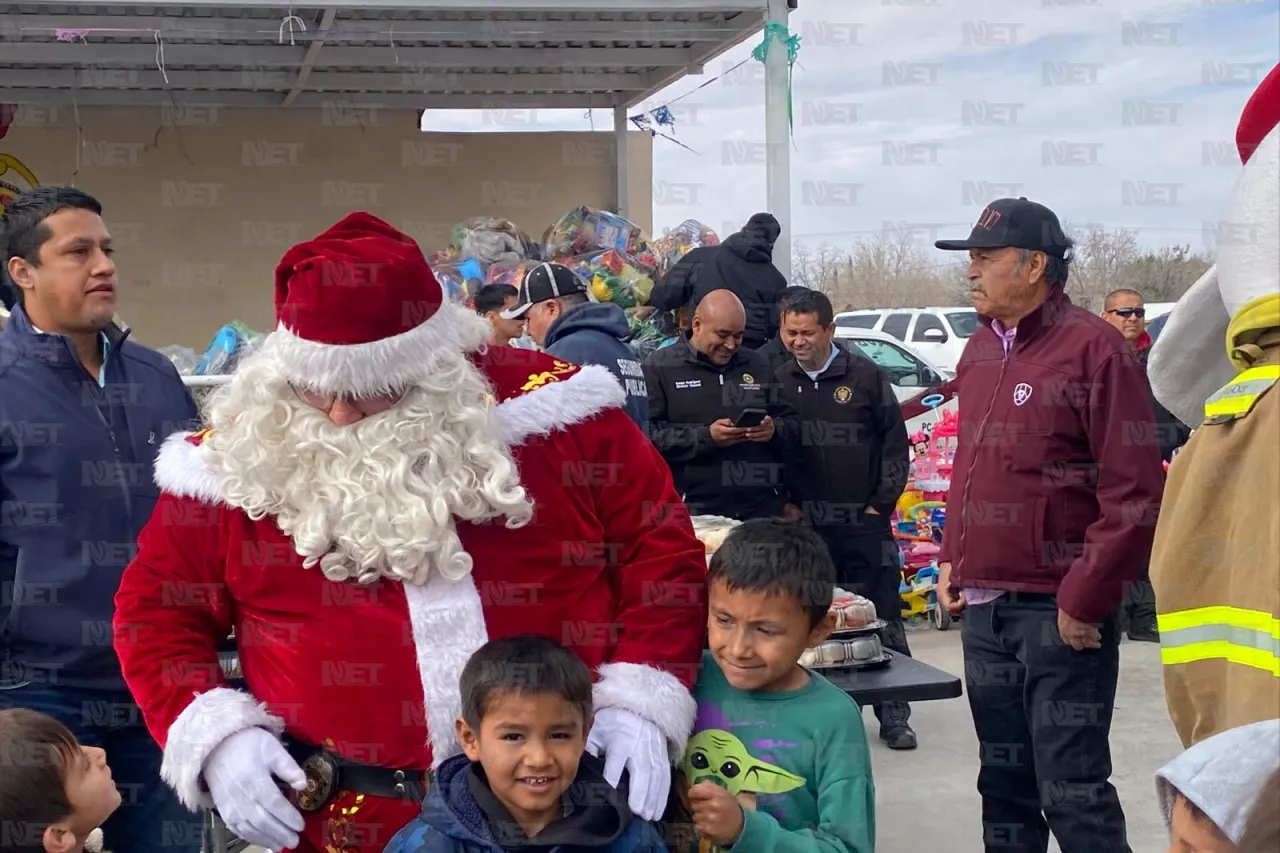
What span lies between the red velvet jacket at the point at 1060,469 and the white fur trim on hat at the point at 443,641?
182cm

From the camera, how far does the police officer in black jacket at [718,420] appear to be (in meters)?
5.13

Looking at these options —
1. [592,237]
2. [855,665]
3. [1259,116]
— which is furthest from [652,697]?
[592,237]

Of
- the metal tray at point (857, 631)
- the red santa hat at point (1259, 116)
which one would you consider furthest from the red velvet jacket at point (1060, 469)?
the red santa hat at point (1259, 116)

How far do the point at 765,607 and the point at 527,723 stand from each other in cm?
52

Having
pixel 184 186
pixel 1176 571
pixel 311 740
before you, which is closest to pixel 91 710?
pixel 311 740

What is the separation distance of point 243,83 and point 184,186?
4.54ft

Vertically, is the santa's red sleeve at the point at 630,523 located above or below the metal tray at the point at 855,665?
above

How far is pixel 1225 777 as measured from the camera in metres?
1.41

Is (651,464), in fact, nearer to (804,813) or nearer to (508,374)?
(508,374)

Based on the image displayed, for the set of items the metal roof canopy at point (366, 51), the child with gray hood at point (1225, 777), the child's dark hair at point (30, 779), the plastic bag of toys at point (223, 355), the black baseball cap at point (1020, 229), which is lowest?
the child's dark hair at point (30, 779)

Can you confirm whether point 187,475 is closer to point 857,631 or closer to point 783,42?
point 857,631

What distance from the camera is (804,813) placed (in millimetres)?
2217

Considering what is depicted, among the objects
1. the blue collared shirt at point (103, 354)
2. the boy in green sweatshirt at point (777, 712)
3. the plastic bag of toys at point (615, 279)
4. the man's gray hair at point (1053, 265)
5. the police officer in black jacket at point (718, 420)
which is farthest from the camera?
the plastic bag of toys at point (615, 279)

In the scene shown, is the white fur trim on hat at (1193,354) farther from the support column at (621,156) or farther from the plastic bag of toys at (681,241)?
the support column at (621,156)
